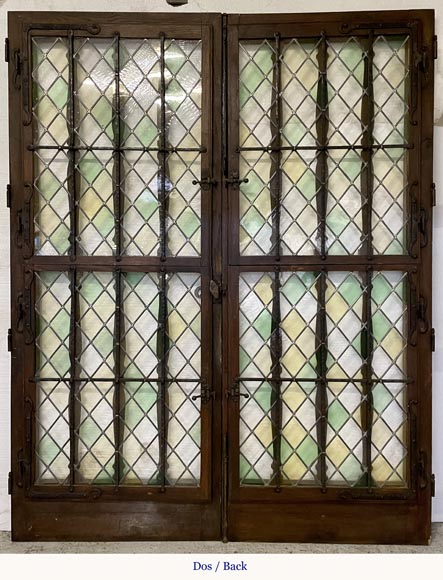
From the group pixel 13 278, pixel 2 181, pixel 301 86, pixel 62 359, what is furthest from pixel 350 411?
pixel 2 181

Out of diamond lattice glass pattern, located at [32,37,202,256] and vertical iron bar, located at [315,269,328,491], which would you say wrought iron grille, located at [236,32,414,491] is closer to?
vertical iron bar, located at [315,269,328,491]

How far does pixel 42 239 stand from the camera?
70.0 inches

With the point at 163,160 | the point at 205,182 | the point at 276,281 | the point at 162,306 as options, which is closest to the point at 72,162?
the point at 163,160

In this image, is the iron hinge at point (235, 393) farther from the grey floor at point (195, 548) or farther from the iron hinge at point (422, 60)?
the iron hinge at point (422, 60)

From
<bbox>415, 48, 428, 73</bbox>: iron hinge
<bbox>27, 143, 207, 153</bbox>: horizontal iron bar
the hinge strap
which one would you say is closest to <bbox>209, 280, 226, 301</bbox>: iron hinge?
<bbox>27, 143, 207, 153</bbox>: horizontal iron bar

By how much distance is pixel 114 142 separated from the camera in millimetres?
1751

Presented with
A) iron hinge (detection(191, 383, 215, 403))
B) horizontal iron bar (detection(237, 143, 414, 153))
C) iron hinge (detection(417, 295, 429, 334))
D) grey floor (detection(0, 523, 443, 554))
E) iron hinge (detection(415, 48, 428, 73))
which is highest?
iron hinge (detection(415, 48, 428, 73))

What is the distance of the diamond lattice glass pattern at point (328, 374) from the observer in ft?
5.80

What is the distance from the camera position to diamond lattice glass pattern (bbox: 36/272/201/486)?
1.78m

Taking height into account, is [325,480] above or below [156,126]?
below

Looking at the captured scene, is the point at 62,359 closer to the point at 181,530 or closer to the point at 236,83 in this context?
the point at 181,530

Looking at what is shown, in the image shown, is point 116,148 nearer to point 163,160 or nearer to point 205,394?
point 163,160

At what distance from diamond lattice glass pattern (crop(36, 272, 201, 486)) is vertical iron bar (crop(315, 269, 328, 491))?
1.35ft

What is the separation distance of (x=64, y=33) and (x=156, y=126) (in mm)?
436
